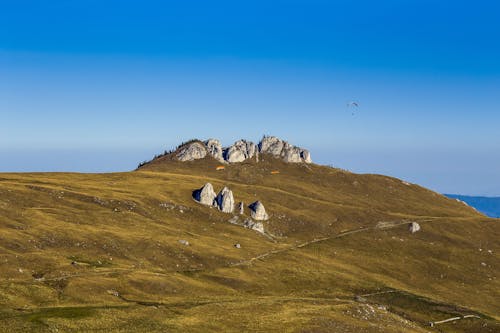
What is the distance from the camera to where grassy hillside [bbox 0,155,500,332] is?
73.8 meters

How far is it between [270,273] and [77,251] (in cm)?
4451

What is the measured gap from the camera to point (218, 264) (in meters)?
116

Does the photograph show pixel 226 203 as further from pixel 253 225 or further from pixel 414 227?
pixel 414 227

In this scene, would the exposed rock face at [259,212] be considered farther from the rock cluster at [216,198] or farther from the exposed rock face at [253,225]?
the rock cluster at [216,198]

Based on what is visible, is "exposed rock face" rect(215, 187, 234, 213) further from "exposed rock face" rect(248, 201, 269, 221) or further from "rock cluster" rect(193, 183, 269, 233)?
"exposed rock face" rect(248, 201, 269, 221)

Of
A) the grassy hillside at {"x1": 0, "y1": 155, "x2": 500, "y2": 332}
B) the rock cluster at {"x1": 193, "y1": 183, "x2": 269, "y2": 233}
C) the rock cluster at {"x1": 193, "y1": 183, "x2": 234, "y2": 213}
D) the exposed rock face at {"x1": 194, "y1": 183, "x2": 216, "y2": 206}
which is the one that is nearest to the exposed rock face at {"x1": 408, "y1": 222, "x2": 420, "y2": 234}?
the grassy hillside at {"x1": 0, "y1": 155, "x2": 500, "y2": 332}

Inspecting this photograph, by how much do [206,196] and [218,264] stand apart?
5746cm

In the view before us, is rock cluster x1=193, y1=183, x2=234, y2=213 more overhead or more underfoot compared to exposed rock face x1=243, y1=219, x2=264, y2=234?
more overhead

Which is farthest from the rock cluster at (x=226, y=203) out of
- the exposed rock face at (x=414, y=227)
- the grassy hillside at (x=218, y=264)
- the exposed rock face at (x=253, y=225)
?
the exposed rock face at (x=414, y=227)

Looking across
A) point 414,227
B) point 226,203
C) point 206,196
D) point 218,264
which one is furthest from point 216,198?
point 414,227

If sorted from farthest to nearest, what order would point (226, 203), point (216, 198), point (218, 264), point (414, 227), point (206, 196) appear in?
1. point (414, 227)
2. point (216, 198)
3. point (206, 196)
4. point (226, 203)
5. point (218, 264)

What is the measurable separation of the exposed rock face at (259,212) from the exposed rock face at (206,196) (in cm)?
1487

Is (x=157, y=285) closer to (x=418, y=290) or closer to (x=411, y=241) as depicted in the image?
(x=418, y=290)

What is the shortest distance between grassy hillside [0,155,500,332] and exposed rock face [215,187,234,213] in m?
3.74
